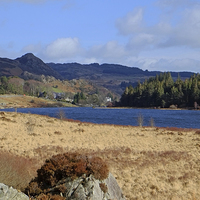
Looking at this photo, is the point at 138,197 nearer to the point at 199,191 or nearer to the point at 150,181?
the point at 150,181

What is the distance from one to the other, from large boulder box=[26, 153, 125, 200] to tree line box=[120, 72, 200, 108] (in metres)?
138

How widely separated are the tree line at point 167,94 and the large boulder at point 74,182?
137685 mm

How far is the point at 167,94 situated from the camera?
15050 centimetres

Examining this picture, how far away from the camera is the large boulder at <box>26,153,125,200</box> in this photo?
8.35 metres

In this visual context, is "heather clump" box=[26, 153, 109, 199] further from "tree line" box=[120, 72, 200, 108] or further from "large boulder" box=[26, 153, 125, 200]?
"tree line" box=[120, 72, 200, 108]

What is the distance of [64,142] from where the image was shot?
25453 millimetres

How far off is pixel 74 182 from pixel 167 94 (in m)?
146

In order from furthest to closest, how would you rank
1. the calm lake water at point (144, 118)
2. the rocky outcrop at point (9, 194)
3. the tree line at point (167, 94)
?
the tree line at point (167, 94) < the calm lake water at point (144, 118) < the rocky outcrop at point (9, 194)

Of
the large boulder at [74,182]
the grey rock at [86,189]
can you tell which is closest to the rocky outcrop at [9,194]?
the large boulder at [74,182]

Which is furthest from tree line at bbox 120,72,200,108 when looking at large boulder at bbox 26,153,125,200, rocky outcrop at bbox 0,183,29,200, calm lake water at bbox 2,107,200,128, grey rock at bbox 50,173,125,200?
rocky outcrop at bbox 0,183,29,200

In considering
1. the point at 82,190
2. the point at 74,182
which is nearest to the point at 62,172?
the point at 74,182

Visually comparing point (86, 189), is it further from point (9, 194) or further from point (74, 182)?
point (9, 194)

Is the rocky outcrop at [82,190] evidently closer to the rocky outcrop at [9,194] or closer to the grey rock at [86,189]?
Answer: the grey rock at [86,189]

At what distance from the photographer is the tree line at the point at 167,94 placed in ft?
477
